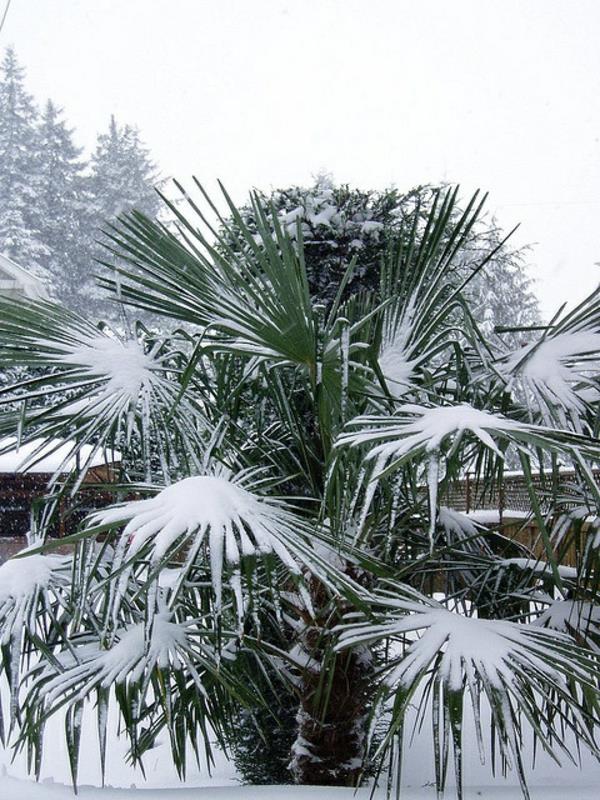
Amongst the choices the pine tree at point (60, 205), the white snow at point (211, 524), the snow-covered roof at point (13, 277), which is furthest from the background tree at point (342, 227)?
the pine tree at point (60, 205)

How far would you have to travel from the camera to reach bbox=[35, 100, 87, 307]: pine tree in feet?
73.0

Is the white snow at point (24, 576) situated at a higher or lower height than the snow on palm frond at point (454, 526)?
lower

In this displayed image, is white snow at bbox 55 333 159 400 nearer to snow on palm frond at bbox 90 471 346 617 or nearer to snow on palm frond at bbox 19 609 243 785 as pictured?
snow on palm frond at bbox 90 471 346 617

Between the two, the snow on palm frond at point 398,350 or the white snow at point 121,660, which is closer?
the white snow at point 121,660

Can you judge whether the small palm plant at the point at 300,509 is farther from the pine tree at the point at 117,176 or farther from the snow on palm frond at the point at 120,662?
the pine tree at the point at 117,176

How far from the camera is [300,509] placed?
2.39 metres

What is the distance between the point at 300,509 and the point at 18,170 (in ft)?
77.7

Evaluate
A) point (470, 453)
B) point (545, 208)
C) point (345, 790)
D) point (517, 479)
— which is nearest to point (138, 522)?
point (345, 790)

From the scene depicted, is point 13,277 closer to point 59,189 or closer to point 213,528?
point 59,189

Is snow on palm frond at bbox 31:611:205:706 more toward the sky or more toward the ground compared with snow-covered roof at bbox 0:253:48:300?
more toward the ground

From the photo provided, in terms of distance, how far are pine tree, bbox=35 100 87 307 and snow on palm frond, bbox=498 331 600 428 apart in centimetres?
2028

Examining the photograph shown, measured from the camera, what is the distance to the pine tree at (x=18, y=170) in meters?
21.6

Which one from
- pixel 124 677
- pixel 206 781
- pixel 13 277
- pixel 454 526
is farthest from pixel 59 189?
pixel 124 677

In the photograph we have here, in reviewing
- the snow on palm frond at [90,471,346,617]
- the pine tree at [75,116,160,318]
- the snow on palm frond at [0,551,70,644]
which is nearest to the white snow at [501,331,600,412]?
the snow on palm frond at [90,471,346,617]
